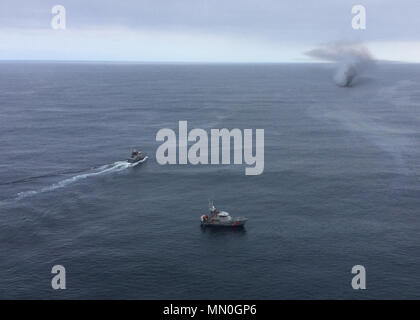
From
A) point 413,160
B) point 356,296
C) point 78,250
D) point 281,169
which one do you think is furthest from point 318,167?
point 78,250

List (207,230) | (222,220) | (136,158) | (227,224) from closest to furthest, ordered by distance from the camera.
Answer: (207,230) → (227,224) → (222,220) → (136,158)

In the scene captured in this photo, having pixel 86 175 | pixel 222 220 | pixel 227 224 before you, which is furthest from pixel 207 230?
pixel 86 175

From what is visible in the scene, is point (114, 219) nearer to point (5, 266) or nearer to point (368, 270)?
point (5, 266)

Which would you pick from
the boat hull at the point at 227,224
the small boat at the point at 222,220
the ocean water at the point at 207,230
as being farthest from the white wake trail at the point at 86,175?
the boat hull at the point at 227,224

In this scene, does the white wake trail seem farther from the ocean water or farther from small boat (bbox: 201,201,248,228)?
small boat (bbox: 201,201,248,228)

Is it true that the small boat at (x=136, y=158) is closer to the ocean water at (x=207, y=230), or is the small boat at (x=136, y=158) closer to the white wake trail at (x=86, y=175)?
the white wake trail at (x=86, y=175)

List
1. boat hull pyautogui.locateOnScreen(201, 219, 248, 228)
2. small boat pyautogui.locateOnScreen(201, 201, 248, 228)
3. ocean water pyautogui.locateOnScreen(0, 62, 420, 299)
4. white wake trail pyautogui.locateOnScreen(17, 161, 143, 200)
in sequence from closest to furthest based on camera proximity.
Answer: ocean water pyautogui.locateOnScreen(0, 62, 420, 299) < boat hull pyautogui.locateOnScreen(201, 219, 248, 228) < small boat pyautogui.locateOnScreen(201, 201, 248, 228) < white wake trail pyautogui.locateOnScreen(17, 161, 143, 200)

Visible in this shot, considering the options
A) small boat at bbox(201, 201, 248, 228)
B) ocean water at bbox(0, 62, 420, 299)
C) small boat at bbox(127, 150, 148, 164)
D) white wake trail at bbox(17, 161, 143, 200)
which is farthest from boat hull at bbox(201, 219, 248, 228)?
small boat at bbox(127, 150, 148, 164)

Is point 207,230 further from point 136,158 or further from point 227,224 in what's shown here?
A: point 136,158

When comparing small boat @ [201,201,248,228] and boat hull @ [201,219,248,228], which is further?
small boat @ [201,201,248,228]

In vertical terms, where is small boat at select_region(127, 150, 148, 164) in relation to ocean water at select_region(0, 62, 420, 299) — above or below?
above
